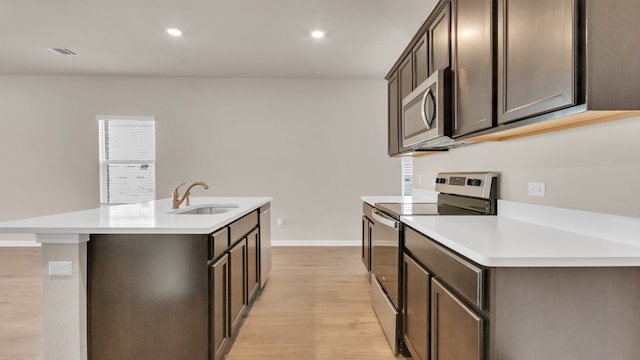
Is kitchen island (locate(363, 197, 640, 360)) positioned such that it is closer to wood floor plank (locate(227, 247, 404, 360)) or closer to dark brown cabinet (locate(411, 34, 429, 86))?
wood floor plank (locate(227, 247, 404, 360))

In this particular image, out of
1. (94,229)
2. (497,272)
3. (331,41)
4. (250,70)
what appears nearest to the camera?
(497,272)

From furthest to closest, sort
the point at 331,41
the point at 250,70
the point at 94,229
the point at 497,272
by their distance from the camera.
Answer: the point at 250,70
the point at 331,41
the point at 94,229
the point at 497,272

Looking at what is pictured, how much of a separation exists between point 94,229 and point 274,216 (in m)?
3.47

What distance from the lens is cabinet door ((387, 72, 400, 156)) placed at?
10.1 feet

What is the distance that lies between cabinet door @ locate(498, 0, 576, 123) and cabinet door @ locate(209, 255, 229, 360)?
1.61m

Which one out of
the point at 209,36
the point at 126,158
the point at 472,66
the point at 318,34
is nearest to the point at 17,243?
the point at 126,158

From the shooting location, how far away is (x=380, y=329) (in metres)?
2.38

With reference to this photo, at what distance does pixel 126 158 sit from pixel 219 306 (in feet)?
13.7

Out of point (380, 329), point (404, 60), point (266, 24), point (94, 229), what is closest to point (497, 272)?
point (380, 329)

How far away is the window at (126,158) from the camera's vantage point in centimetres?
497

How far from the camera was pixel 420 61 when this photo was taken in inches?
94.6

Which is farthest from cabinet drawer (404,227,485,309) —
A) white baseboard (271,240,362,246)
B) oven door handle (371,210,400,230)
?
white baseboard (271,240,362,246)

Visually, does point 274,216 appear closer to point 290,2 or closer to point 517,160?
point 290,2

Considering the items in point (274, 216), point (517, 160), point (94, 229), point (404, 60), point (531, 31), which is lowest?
point (274, 216)
